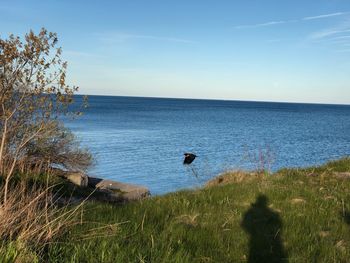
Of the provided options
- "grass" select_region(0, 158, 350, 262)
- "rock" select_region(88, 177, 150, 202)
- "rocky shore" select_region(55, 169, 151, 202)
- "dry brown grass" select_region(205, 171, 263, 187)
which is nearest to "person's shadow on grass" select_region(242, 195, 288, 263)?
"grass" select_region(0, 158, 350, 262)

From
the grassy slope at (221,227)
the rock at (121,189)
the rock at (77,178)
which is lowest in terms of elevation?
the rock at (121,189)

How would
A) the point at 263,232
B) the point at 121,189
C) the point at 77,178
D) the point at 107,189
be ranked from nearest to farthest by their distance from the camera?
the point at 263,232 < the point at 77,178 < the point at 107,189 < the point at 121,189

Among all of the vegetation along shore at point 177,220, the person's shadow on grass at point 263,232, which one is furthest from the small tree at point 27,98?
the person's shadow on grass at point 263,232

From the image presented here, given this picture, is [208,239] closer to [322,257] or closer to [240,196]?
[322,257]

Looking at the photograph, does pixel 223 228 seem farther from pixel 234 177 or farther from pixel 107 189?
pixel 107 189

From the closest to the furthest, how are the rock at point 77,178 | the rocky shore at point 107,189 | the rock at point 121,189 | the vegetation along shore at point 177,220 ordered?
the vegetation along shore at point 177,220 < the rocky shore at point 107,189 < the rock at point 77,178 < the rock at point 121,189

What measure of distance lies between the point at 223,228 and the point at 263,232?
674 mm

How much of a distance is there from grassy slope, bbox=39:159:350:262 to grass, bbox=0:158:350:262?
11 millimetres

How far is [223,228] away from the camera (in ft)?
23.7

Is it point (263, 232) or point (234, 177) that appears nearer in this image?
point (263, 232)

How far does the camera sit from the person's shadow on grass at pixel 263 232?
20.0 feet

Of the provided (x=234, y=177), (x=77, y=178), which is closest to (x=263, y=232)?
(x=234, y=177)

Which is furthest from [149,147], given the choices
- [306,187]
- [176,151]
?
[306,187]

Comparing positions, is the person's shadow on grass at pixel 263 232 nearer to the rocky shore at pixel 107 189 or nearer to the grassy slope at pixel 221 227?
the grassy slope at pixel 221 227
